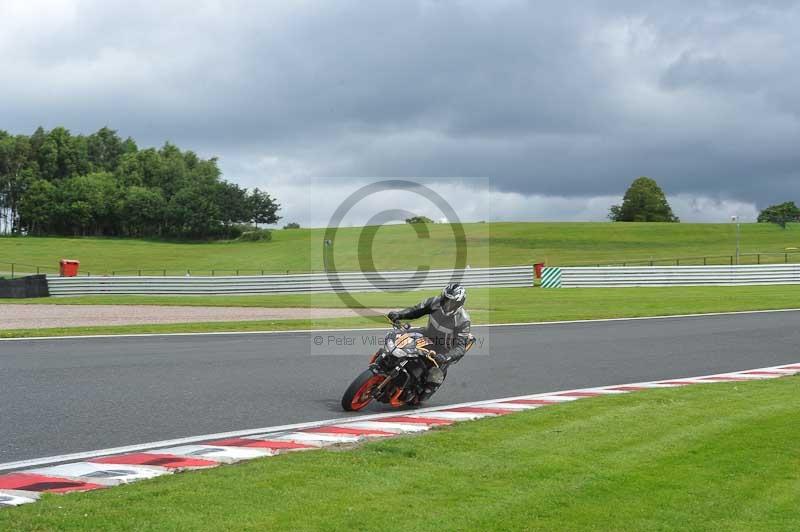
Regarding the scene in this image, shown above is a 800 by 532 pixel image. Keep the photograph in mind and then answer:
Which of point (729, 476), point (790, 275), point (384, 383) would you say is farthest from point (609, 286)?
point (729, 476)

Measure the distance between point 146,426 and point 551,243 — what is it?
250ft

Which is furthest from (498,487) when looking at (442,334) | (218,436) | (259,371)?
(259,371)

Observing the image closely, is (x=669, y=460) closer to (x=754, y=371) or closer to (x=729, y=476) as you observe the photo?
(x=729, y=476)

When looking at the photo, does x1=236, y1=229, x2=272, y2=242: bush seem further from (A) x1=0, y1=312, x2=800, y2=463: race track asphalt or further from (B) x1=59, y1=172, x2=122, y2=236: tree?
(A) x1=0, y1=312, x2=800, y2=463: race track asphalt

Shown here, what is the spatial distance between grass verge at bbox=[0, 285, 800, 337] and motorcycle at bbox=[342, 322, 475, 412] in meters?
13.2

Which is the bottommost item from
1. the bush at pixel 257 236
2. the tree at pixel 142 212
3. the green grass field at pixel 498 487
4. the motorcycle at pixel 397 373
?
the green grass field at pixel 498 487

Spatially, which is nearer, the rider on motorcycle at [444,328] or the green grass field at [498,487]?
the green grass field at [498,487]

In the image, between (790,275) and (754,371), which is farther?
(790,275)

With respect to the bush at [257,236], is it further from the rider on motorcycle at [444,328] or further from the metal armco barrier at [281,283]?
the rider on motorcycle at [444,328]

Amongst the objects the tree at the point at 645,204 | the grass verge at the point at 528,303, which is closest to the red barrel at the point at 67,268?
the grass verge at the point at 528,303

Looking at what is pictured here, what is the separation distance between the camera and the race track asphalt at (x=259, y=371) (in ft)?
33.2

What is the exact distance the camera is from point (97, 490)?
671cm

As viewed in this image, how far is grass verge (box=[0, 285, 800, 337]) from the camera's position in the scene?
961 inches

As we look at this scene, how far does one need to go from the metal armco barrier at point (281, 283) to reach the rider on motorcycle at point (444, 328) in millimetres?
32223
